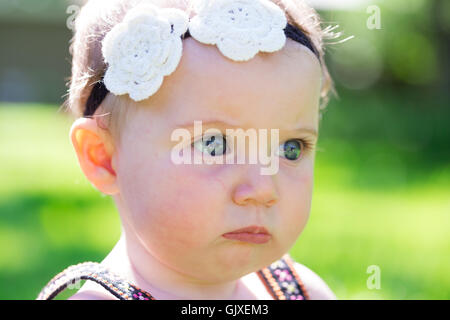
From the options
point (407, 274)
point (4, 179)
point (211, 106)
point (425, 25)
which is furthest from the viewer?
point (425, 25)

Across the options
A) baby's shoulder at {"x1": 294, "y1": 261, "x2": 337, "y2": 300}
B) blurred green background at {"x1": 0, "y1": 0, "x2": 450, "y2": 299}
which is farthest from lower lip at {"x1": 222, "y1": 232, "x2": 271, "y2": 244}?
blurred green background at {"x1": 0, "y1": 0, "x2": 450, "y2": 299}

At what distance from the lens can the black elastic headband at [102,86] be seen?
2.05m

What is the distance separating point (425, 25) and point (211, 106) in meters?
16.2

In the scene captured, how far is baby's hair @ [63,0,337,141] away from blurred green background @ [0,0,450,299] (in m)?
0.30

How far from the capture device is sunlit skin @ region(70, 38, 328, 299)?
1841 mm

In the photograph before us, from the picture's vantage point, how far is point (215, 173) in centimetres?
185

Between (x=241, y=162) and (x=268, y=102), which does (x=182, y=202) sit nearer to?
(x=241, y=162)

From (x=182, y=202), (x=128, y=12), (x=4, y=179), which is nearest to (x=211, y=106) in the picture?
(x=182, y=202)

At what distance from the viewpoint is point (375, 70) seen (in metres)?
17.5

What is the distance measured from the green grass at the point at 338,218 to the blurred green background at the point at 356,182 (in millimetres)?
12

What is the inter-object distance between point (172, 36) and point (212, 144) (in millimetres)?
320

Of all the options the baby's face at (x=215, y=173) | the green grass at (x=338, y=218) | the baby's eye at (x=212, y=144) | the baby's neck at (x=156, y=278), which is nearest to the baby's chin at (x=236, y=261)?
the baby's face at (x=215, y=173)

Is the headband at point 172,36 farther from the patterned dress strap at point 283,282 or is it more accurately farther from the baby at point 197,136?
the patterned dress strap at point 283,282

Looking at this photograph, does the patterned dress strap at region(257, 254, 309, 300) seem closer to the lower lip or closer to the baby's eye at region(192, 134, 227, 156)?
the lower lip
